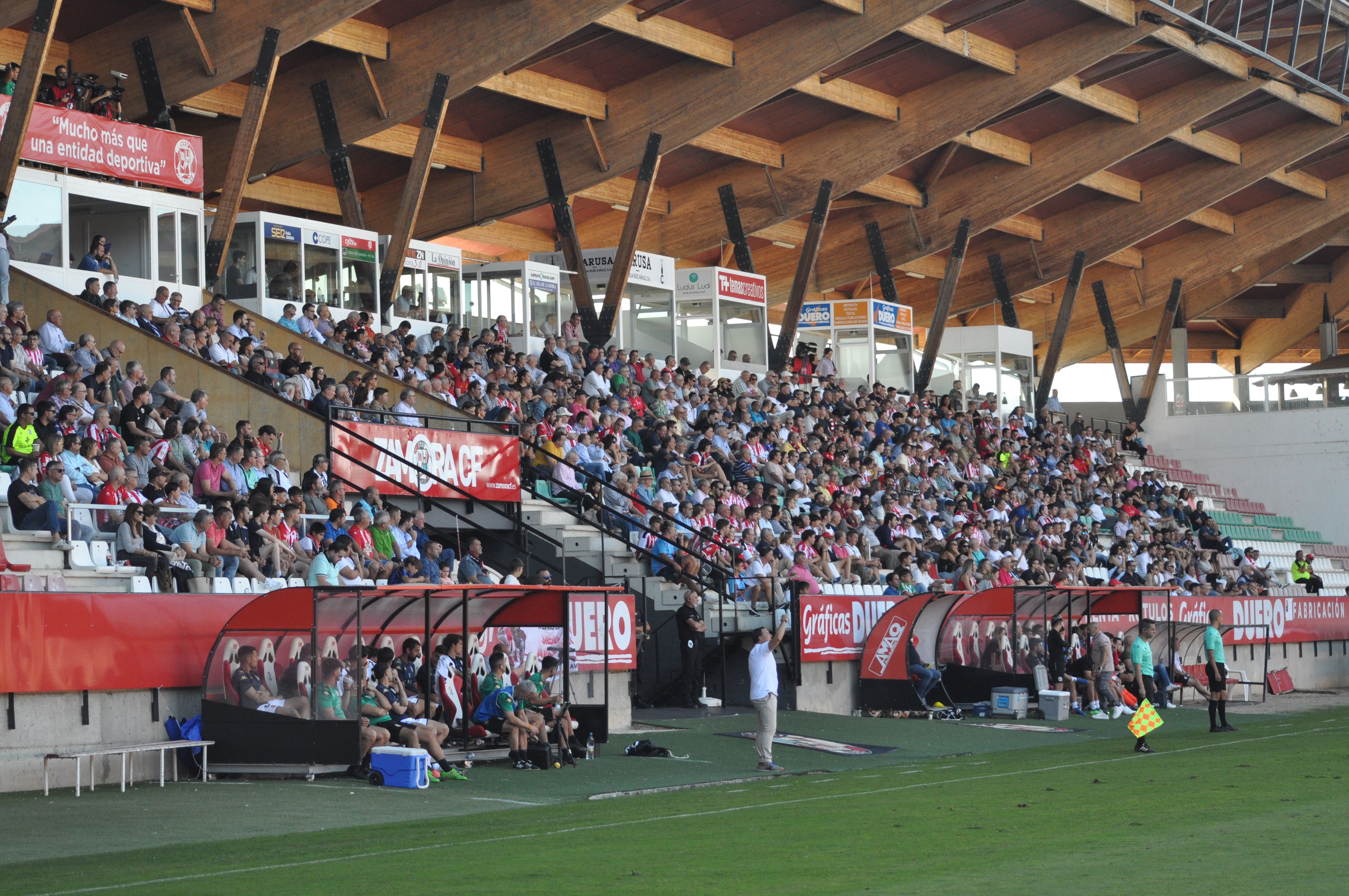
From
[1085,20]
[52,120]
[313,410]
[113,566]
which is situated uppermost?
[1085,20]

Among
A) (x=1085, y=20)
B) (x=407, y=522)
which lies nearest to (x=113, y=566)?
(x=407, y=522)

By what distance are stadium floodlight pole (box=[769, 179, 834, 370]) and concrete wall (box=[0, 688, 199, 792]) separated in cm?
2597

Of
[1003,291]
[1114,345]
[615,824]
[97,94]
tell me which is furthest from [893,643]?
[1114,345]

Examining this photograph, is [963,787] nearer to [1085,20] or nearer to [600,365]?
[600,365]

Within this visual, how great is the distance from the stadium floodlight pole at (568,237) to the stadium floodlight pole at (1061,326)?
1813 cm

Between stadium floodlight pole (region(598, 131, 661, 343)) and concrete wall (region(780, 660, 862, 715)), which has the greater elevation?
stadium floodlight pole (region(598, 131, 661, 343))

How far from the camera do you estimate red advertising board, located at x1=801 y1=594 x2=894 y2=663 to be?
2334 cm

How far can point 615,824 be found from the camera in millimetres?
12867

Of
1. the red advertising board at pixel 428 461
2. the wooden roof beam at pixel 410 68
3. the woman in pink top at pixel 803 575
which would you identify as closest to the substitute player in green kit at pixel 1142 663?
the woman in pink top at pixel 803 575

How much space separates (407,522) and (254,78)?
33.0 feet

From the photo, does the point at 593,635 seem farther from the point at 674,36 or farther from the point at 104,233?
the point at 674,36

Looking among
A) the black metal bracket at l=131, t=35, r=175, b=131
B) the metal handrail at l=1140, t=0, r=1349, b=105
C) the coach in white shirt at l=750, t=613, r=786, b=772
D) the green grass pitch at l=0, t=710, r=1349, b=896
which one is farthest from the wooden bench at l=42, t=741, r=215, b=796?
the metal handrail at l=1140, t=0, r=1349, b=105

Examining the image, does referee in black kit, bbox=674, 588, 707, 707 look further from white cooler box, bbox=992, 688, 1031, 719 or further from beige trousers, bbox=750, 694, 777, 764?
beige trousers, bbox=750, 694, 777, 764

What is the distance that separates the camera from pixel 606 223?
144ft
